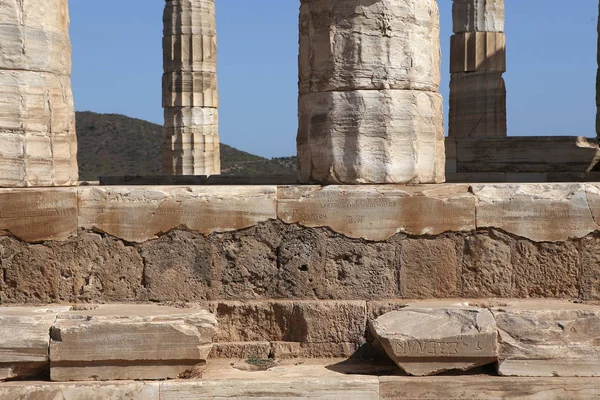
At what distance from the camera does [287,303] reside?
20.2 feet

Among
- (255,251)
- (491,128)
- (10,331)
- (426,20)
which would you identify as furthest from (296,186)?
(491,128)

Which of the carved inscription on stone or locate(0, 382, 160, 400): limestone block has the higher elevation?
the carved inscription on stone

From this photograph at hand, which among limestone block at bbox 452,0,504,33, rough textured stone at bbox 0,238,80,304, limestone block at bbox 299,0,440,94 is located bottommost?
rough textured stone at bbox 0,238,80,304

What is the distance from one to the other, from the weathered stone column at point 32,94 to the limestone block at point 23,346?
1616 millimetres

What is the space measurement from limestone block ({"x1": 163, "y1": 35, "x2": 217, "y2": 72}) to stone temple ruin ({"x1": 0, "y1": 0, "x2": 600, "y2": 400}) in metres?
12.2

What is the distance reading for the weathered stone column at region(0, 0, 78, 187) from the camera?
683 centimetres

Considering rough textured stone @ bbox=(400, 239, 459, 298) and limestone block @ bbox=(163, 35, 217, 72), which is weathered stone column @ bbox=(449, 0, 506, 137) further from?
rough textured stone @ bbox=(400, 239, 459, 298)

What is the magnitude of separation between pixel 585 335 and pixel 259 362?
205 centimetres

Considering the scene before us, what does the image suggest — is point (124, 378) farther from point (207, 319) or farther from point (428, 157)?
point (428, 157)

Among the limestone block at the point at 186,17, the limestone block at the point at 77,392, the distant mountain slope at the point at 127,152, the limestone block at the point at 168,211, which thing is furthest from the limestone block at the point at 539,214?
the distant mountain slope at the point at 127,152

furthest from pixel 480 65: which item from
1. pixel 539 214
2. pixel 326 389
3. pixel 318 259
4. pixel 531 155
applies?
pixel 326 389

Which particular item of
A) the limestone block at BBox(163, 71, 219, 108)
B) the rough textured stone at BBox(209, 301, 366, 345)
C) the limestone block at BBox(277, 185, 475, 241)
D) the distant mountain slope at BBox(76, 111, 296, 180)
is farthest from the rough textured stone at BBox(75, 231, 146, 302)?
the distant mountain slope at BBox(76, 111, 296, 180)

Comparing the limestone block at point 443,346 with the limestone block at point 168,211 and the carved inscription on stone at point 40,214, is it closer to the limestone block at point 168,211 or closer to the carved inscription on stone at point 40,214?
the limestone block at point 168,211

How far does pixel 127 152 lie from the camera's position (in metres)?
46.6
